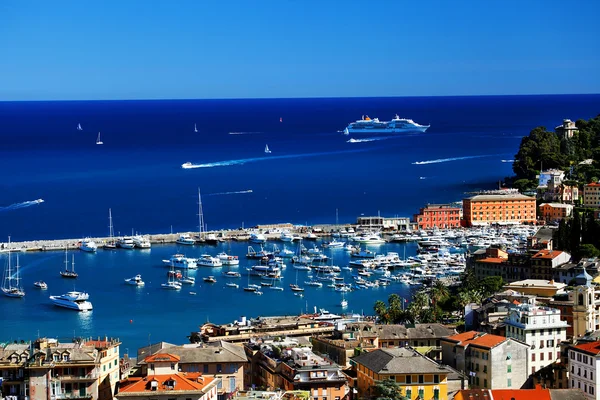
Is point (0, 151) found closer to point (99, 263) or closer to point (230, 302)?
point (99, 263)

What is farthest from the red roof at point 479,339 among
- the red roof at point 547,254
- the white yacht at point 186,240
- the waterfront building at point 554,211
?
the waterfront building at point 554,211

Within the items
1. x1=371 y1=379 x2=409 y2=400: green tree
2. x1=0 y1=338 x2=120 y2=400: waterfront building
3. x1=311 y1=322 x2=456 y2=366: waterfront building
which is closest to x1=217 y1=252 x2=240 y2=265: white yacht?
x1=311 y1=322 x2=456 y2=366: waterfront building

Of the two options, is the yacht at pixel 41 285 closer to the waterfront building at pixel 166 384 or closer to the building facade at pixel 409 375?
the building facade at pixel 409 375

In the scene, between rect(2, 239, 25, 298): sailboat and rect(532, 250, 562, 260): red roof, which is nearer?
rect(532, 250, 562, 260): red roof

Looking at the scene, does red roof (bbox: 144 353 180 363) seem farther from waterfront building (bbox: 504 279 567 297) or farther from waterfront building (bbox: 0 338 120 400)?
waterfront building (bbox: 504 279 567 297)

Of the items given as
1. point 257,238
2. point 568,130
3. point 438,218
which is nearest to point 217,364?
point 257,238

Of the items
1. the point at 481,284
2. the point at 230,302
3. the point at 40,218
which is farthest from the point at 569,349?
the point at 40,218
